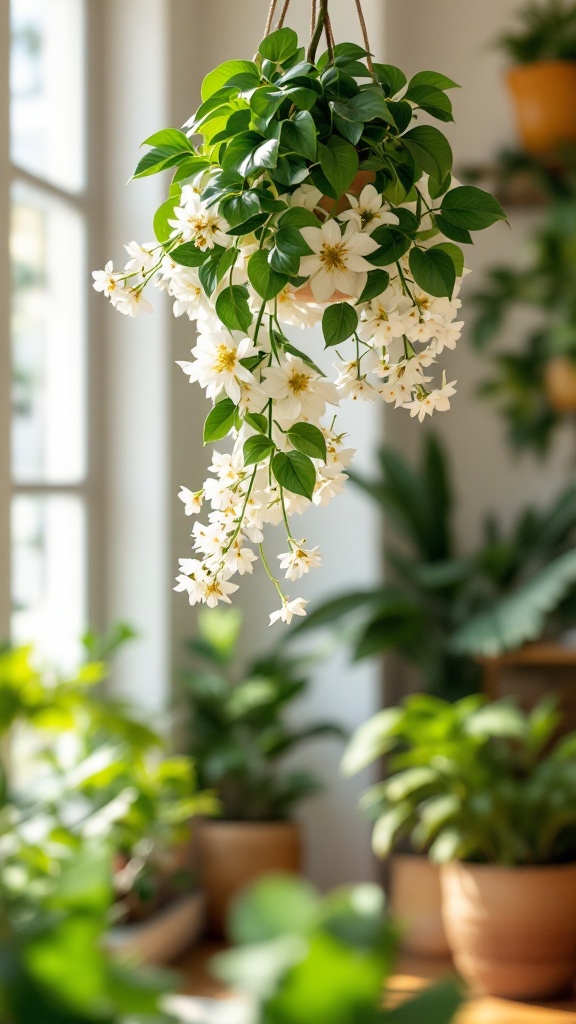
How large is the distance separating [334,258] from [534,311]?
116 inches

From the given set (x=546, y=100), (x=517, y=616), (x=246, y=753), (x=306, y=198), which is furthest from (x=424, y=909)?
(x=306, y=198)

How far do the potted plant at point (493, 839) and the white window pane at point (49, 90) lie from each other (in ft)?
5.26

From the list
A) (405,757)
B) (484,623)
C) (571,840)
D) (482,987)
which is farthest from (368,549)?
(482,987)

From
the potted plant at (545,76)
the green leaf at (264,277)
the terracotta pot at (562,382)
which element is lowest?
the green leaf at (264,277)

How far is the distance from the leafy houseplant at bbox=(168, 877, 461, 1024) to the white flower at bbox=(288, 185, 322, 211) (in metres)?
0.58

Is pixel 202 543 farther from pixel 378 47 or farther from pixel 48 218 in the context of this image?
pixel 378 47

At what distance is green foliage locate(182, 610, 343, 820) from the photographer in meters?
3.12

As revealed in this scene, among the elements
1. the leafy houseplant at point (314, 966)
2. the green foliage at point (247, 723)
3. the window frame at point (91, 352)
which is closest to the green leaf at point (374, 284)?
the leafy houseplant at point (314, 966)

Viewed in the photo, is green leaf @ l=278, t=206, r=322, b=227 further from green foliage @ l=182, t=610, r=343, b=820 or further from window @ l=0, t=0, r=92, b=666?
green foliage @ l=182, t=610, r=343, b=820

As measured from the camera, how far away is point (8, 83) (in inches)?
87.1

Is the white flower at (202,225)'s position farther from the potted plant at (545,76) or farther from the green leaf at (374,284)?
the potted plant at (545,76)

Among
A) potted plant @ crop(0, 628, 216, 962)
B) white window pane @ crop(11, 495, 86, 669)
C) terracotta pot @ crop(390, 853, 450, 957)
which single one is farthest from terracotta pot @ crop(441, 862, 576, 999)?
white window pane @ crop(11, 495, 86, 669)

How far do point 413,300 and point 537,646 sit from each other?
98.3 inches

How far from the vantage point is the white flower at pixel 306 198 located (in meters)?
0.84
